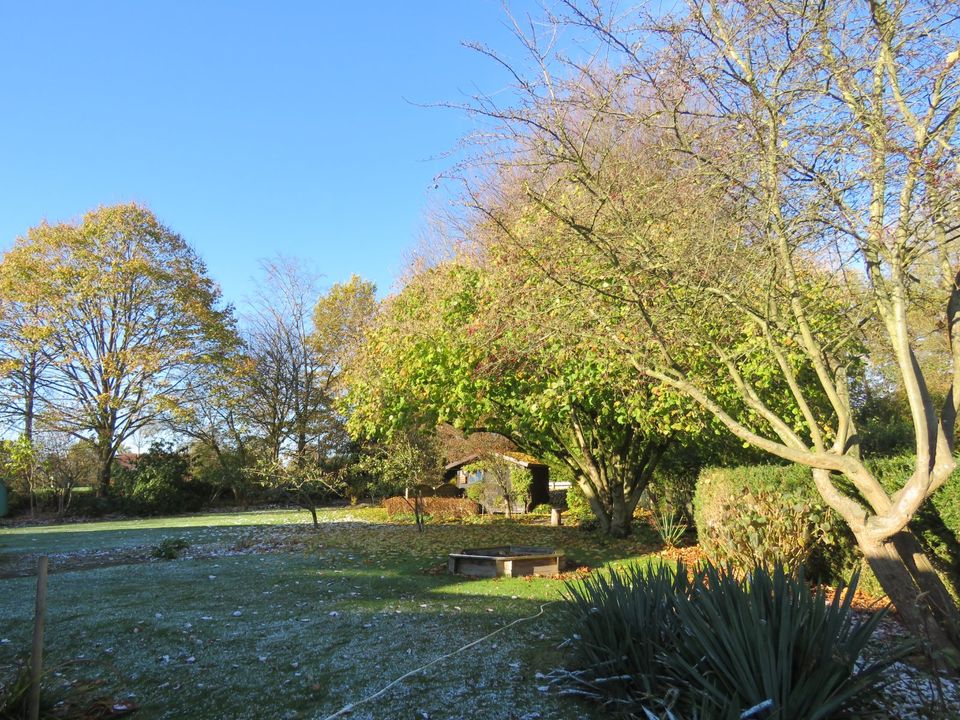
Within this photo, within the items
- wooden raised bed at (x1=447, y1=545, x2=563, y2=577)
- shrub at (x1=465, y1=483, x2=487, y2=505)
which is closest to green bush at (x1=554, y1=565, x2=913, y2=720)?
wooden raised bed at (x1=447, y1=545, x2=563, y2=577)

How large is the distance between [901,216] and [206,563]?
455 inches

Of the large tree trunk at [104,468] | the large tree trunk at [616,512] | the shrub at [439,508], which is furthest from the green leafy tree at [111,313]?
the large tree trunk at [616,512]

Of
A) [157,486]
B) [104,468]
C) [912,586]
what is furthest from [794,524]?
[104,468]

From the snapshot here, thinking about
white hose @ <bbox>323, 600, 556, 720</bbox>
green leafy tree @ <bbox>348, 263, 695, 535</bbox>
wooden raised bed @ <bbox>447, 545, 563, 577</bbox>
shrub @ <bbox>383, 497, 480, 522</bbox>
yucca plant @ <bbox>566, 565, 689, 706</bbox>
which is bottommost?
shrub @ <bbox>383, 497, 480, 522</bbox>

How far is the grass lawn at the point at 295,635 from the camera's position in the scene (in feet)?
14.1

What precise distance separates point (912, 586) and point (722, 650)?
8.33 ft

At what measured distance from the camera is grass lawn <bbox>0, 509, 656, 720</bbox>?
4297 mm

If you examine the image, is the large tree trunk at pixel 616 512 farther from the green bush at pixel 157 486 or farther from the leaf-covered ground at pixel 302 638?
the green bush at pixel 157 486

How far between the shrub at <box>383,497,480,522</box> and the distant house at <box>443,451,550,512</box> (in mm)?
2289

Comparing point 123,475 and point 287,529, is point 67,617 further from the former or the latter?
point 123,475

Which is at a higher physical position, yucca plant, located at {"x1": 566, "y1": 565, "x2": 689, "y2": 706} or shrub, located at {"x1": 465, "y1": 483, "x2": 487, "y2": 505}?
yucca plant, located at {"x1": 566, "y1": 565, "x2": 689, "y2": 706}

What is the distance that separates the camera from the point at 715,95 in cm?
563

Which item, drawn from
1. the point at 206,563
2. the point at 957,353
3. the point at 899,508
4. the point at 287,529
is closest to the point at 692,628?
the point at 899,508

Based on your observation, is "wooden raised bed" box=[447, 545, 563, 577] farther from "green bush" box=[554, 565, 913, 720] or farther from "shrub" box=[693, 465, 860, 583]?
"green bush" box=[554, 565, 913, 720]
